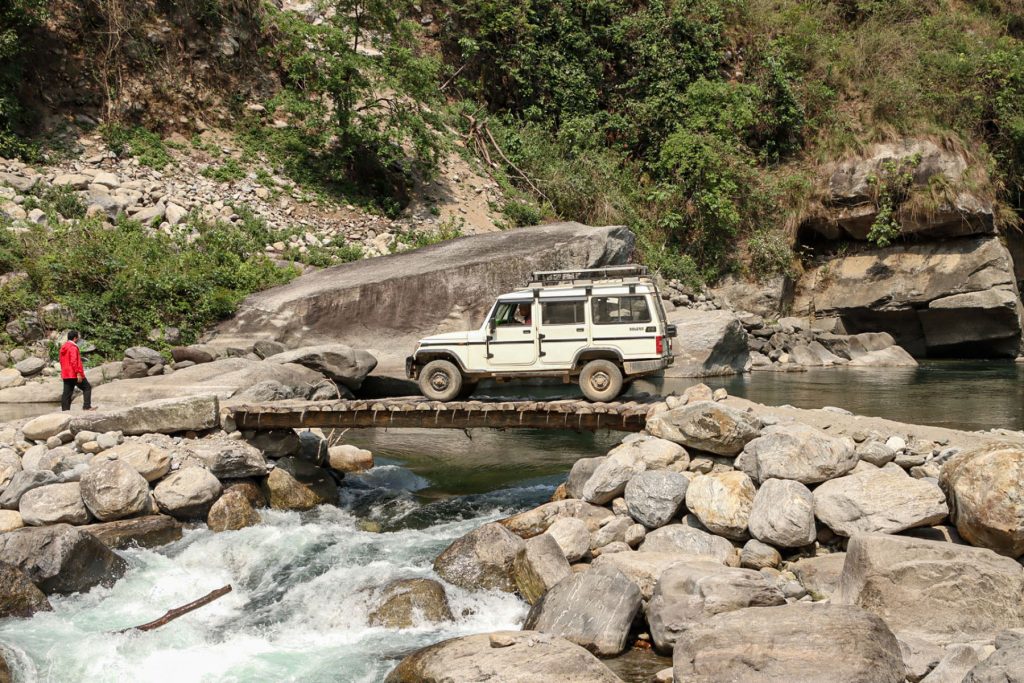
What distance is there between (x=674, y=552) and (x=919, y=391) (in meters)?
13.8

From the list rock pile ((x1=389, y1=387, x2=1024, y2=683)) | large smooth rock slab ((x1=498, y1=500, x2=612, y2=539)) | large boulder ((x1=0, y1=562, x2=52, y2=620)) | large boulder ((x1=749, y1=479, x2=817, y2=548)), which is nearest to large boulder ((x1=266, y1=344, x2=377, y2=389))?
rock pile ((x1=389, y1=387, x2=1024, y2=683))

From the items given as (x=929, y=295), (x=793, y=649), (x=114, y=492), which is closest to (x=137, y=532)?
(x=114, y=492)

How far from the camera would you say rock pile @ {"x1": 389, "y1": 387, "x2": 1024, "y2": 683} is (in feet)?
21.0

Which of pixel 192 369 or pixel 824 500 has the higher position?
pixel 192 369

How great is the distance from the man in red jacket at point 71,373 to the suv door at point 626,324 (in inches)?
328

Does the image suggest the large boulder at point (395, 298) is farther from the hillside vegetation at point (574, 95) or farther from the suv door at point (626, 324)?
the suv door at point (626, 324)

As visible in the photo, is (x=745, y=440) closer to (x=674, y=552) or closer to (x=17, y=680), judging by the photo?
(x=674, y=552)

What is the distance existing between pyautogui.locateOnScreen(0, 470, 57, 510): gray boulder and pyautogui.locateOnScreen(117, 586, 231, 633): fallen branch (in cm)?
303

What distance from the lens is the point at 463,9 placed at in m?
32.0

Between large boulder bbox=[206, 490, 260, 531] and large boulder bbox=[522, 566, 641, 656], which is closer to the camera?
large boulder bbox=[522, 566, 641, 656]

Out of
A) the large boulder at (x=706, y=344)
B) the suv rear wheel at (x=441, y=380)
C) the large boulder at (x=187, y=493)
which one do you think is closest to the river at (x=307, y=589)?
the large boulder at (x=187, y=493)

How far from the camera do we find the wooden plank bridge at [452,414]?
1153 cm

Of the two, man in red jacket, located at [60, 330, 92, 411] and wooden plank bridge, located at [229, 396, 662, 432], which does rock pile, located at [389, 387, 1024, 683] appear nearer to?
wooden plank bridge, located at [229, 396, 662, 432]

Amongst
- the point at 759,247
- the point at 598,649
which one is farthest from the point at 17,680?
the point at 759,247
